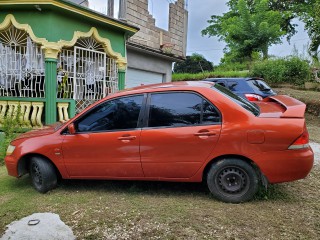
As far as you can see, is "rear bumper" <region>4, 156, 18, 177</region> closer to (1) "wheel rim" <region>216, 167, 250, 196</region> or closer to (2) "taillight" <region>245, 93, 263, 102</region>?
(1) "wheel rim" <region>216, 167, 250, 196</region>

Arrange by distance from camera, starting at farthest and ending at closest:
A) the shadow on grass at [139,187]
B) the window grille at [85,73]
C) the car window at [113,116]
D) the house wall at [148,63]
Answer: the house wall at [148,63] → the window grille at [85,73] → the shadow on grass at [139,187] → the car window at [113,116]

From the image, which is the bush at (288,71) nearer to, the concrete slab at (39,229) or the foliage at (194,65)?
the concrete slab at (39,229)

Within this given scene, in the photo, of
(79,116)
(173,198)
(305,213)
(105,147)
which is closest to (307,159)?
(305,213)

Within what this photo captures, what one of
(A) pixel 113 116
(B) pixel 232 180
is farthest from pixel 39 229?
(B) pixel 232 180

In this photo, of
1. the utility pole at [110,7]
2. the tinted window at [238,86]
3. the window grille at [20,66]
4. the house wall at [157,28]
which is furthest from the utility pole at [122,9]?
the tinted window at [238,86]

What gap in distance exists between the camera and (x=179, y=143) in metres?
4.05

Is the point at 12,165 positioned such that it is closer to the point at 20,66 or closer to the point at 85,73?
the point at 20,66

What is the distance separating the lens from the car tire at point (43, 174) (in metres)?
4.59

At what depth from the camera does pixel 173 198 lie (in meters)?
4.25

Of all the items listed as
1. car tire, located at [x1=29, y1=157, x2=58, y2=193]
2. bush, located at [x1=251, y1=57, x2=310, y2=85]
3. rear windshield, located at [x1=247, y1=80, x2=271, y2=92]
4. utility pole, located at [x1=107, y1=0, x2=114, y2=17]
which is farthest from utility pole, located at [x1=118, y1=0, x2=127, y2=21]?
bush, located at [x1=251, y1=57, x2=310, y2=85]

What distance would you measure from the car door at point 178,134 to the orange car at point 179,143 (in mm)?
13

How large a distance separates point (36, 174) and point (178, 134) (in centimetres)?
231

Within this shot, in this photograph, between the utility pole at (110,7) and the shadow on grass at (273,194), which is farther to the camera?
the utility pole at (110,7)

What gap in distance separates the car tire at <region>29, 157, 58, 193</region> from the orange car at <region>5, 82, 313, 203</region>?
0.01 metres
